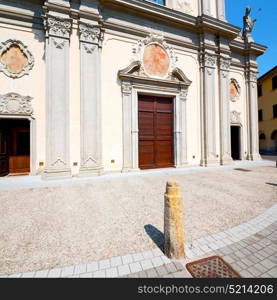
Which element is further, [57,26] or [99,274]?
[57,26]

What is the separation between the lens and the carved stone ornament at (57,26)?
7.81m

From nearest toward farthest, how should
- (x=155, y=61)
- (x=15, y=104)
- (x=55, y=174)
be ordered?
(x=55, y=174) < (x=15, y=104) < (x=155, y=61)

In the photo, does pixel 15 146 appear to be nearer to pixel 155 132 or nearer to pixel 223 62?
pixel 155 132

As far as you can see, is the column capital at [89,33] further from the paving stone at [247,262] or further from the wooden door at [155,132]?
the paving stone at [247,262]

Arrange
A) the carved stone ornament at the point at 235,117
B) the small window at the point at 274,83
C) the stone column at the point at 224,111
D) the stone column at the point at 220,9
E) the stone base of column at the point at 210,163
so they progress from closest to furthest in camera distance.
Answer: the stone base of column at the point at 210,163, the stone column at the point at 224,111, the stone column at the point at 220,9, the carved stone ornament at the point at 235,117, the small window at the point at 274,83

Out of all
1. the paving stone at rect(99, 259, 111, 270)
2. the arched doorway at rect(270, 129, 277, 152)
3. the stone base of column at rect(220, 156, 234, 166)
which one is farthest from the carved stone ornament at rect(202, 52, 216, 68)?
the arched doorway at rect(270, 129, 277, 152)

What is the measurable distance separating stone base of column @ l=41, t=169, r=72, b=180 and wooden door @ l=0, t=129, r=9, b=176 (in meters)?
2.18

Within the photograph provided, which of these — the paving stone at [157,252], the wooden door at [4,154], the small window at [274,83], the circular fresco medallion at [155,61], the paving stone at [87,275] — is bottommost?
the paving stone at [87,275]

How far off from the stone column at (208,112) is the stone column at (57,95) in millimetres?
8538

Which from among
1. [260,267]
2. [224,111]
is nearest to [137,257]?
[260,267]

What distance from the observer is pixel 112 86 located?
9.22 metres

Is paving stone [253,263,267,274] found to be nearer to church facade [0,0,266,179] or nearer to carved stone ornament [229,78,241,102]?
church facade [0,0,266,179]

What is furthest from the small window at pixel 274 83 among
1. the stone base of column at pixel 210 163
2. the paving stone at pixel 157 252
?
the paving stone at pixel 157 252

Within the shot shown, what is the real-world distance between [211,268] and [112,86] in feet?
29.4
